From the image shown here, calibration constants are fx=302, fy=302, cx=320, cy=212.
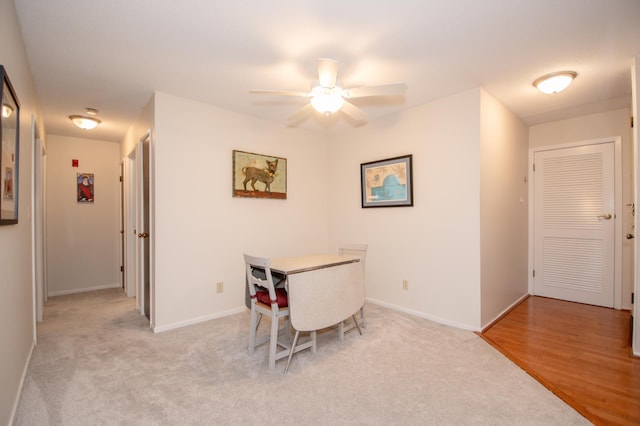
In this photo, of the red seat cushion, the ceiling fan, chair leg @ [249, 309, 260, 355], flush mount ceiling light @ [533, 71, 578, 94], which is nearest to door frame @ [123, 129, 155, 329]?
chair leg @ [249, 309, 260, 355]

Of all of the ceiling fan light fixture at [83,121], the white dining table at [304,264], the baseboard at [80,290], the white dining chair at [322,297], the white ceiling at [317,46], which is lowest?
the baseboard at [80,290]

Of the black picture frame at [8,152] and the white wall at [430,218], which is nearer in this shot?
the black picture frame at [8,152]

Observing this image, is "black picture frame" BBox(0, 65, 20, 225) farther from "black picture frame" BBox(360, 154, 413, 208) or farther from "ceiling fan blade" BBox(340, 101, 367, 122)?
"black picture frame" BBox(360, 154, 413, 208)

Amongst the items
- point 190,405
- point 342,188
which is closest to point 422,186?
point 342,188

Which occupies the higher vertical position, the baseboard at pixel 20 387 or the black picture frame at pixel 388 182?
the black picture frame at pixel 388 182

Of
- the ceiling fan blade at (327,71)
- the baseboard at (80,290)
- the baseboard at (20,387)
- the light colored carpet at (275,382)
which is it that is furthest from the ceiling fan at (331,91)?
the baseboard at (80,290)

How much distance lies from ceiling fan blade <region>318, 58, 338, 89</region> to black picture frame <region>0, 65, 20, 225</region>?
5.20ft

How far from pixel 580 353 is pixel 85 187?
6238mm

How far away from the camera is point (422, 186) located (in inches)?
130

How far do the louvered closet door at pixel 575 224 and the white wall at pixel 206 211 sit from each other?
332cm

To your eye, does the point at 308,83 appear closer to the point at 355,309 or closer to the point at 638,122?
the point at 355,309

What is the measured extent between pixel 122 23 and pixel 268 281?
6.22ft

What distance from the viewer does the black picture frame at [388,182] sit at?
3416 mm

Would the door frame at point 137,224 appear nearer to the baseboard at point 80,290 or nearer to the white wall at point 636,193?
the baseboard at point 80,290
